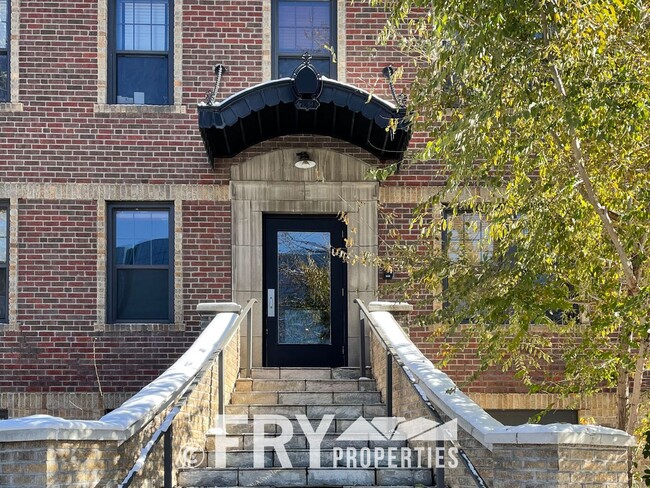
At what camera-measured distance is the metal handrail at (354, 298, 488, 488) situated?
7.02 meters

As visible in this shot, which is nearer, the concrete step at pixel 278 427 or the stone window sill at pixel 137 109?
the concrete step at pixel 278 427

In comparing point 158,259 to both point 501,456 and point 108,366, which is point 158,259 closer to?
point 108,366

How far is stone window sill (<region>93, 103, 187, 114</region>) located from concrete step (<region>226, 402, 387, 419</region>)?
4.15 meters

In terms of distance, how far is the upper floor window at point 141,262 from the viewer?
13.0m

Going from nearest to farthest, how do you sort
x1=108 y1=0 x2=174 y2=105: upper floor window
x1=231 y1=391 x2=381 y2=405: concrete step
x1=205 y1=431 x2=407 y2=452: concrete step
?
x1=205 y1=431 x2=407 y2=452: concrete step → x1=231 y1=391 x2=381 y2=405: concrete step → x1=108 y1=0 x2=174 y2=105: upper floor window

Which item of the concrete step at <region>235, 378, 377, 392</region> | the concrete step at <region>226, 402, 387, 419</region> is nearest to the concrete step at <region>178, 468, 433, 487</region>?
the concrete step at <region>226, 402, 387, 419</region>

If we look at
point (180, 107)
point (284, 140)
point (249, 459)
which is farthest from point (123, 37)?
point (249, 459)

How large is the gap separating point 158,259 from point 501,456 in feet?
22.5

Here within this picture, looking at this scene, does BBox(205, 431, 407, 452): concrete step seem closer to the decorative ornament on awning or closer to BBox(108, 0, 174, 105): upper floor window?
the decorative ornament on awning

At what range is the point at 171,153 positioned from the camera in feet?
42.9

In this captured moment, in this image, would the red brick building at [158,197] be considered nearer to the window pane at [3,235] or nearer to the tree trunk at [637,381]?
the window pane at [3,235]

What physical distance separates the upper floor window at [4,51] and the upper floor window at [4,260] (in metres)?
1.44

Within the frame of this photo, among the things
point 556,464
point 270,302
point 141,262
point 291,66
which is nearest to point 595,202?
point 556,464

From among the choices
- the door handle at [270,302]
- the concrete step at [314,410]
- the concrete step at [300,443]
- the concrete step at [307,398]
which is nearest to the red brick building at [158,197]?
the door handle at [270,302]
